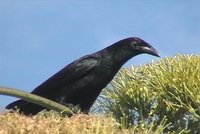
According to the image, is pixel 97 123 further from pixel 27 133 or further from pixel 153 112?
pixel 153 112

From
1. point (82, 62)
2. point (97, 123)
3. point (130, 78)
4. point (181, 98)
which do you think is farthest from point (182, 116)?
point (97, 123)

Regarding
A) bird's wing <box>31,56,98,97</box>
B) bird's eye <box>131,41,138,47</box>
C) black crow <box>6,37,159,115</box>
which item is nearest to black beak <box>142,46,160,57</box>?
black crow <box>6,37,159,115</box>

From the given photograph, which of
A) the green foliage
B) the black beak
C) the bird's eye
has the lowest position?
the green foliage

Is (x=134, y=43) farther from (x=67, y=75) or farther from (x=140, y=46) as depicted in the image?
(x=67, y=75)

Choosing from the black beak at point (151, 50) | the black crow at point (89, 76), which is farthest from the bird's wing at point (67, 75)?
the black beak at point (151, 50)

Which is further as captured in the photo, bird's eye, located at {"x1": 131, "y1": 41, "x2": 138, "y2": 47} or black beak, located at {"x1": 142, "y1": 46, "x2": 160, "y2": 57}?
bird's eye, located at {"x1": 131, "y1": 41, "x2": 138, "y2": 47}

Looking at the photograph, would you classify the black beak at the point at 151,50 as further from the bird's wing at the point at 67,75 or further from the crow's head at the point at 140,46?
the bird's wing at the point at 67,75

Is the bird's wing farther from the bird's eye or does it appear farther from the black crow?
the bird's eye
